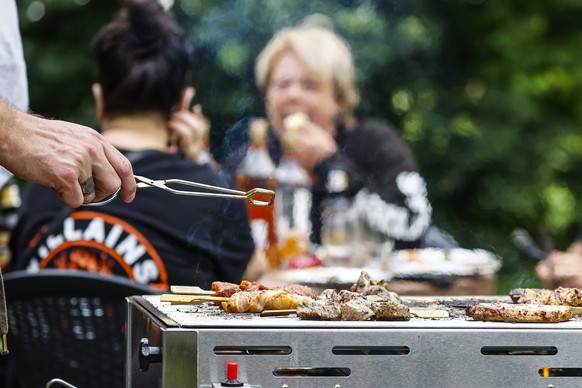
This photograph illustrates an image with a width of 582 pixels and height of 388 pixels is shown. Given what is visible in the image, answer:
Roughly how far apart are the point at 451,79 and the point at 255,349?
8.39 meters

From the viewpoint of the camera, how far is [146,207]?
10.1 ft

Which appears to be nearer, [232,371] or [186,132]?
[232,371]

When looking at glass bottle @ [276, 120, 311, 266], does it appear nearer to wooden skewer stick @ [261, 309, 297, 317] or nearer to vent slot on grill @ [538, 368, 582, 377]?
wooden skewer stick @ [261, 309, 297, 317]

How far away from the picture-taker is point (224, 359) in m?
1.78

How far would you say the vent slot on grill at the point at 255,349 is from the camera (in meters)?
1.79

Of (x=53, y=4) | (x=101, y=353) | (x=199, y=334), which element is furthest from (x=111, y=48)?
(x=53, y=4)

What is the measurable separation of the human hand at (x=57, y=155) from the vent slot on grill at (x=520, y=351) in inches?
29.2

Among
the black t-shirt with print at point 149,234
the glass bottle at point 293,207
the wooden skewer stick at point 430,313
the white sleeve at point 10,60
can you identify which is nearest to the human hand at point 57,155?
the wooden skewer stick at point 430,313

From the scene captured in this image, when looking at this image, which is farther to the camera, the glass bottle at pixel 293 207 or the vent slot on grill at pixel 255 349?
the glass bottle at pixel 293 207

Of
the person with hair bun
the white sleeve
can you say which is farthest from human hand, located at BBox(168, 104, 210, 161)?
the white sleeve

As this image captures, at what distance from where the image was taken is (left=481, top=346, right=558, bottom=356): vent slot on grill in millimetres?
1861

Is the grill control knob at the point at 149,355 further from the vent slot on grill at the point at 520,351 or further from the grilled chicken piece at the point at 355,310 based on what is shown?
the vent slot on grill at the point at 520,351

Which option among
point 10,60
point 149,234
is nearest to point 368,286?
point 149,234

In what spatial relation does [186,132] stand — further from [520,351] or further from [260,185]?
[520,351]
